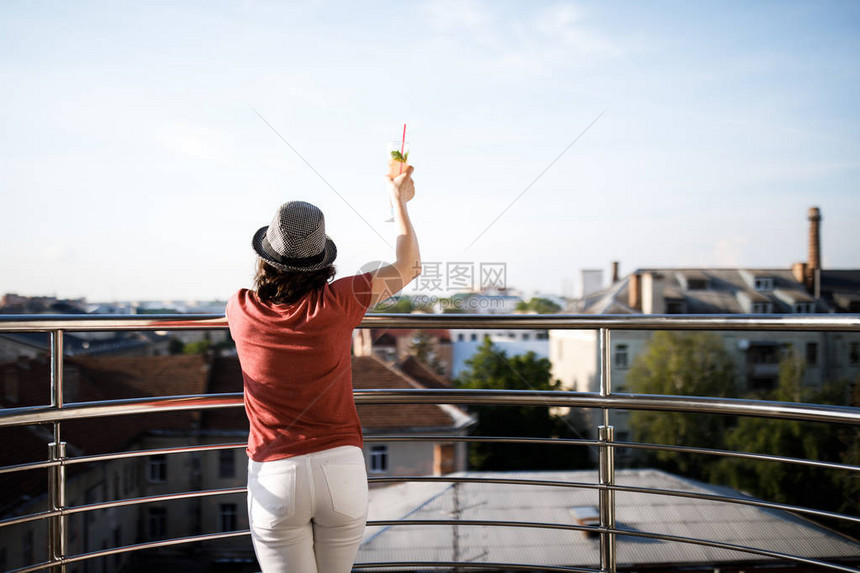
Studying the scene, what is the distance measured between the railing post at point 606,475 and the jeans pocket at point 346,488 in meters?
0.65

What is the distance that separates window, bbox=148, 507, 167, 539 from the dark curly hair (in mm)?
32275

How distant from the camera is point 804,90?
4984 cm

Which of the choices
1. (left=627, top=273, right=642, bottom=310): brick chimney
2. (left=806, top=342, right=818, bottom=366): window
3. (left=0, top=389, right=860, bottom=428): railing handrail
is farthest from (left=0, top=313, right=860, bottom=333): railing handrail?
(left=806, top=342, right=818, bottom=366): window

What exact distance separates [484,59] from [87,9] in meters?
19.1

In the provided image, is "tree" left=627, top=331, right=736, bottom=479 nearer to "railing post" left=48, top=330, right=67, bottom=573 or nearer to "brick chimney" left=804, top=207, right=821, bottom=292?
"brick chimney" left=804, top=207, right=821, bottom=292

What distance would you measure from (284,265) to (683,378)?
109 feet

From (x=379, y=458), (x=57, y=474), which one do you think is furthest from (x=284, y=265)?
(x=379, y=458)

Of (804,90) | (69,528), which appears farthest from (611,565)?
(804,90)

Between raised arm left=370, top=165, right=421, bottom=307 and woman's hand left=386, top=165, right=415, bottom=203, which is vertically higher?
woman's hand left=386, top=165, right=415, bottom=203

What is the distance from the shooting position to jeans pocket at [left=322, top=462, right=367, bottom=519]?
121 cm

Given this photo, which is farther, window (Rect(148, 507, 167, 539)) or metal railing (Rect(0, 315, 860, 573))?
window (Rect(148, 507, 167, 539))

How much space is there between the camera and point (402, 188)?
1436 millimetres

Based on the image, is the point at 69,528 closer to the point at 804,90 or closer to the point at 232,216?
the point at 232,216

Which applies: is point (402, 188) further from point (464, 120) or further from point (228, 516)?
point (228, 516)
